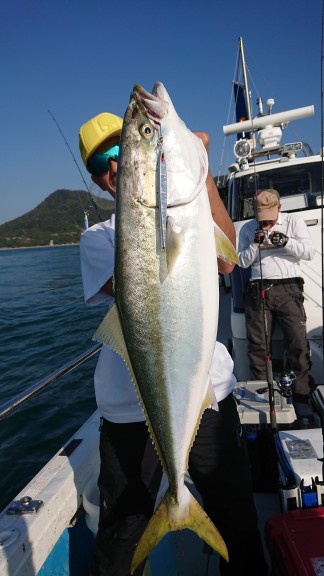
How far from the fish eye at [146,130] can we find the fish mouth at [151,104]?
32mm

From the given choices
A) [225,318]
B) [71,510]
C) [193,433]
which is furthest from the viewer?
[225,318]

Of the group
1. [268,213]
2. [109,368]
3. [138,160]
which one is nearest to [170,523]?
[109,368]

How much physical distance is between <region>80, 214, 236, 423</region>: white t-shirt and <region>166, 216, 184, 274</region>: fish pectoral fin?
517 millimetres

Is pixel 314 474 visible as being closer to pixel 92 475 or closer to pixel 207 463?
pixel 207 463

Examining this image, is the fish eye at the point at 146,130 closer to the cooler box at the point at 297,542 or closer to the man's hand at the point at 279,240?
the cooler box at the point at 297,542

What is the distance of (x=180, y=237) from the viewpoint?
1414 millimetres

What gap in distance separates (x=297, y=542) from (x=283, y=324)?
312cm

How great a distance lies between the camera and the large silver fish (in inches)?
55.4

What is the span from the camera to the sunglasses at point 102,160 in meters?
2.01

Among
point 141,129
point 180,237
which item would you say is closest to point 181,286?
point 180,237

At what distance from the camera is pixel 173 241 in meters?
1.41

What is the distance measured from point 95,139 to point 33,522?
83.6 inches

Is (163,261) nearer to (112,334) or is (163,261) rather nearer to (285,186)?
(112,334)

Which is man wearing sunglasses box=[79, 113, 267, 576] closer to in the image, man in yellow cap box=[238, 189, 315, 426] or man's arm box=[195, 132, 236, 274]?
man's arm box=[195, 132, 236, 274]
